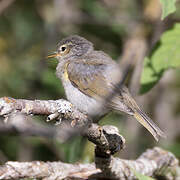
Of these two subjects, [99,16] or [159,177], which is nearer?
[159,177]

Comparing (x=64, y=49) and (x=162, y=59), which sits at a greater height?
(x=64, y=49)

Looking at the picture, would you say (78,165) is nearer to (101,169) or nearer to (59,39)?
(101,169)

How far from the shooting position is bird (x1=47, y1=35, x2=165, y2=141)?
362 centimetres

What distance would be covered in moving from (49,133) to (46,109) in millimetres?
824

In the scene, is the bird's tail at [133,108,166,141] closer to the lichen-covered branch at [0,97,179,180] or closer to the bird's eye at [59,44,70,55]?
the lichen-covered branch at [0,97,179,180]

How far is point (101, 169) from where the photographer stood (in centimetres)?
325

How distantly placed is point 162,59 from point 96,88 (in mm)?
734

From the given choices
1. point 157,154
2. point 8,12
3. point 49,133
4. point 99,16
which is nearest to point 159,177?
point 157,154

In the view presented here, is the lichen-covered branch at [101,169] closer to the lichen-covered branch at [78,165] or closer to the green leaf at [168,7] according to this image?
the lichen-covered branch at [78,165]

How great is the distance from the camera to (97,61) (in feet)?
14.3

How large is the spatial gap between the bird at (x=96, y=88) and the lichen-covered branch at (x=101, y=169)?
292 mm

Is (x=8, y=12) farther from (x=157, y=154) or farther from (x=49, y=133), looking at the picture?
(x=49, y=133)

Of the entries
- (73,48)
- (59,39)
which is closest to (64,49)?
(73,48)

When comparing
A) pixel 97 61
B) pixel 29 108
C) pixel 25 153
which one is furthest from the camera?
pixel 25 153
